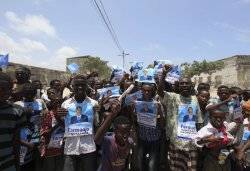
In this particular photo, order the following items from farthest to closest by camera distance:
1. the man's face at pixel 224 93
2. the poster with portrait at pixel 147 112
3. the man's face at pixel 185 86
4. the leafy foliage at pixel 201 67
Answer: the leafy foliage at pixel 201 67, the man's face at pixel 224 93, the man's face at pixel 185 86, the poster with portrait at pixel 147 112

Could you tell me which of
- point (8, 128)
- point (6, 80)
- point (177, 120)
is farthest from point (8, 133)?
point (177, 120)

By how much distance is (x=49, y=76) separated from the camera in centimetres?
2381

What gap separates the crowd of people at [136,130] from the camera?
5676mm

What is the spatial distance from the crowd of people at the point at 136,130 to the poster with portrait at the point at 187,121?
16mm

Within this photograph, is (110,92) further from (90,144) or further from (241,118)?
(241,118)

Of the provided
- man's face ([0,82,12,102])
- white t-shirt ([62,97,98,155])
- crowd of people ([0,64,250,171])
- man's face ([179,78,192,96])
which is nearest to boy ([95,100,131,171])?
crowd of people ([0,64,250,171])

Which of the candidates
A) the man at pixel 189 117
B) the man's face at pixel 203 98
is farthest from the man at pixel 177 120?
the man's face at pixel 203 98

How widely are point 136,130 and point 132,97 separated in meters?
0.58

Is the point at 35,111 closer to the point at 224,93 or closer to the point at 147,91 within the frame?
the point at 147,91

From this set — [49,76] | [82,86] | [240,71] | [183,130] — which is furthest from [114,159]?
[240,71]

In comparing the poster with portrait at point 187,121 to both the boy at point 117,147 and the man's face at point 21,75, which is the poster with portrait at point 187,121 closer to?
the boy at point 117,147

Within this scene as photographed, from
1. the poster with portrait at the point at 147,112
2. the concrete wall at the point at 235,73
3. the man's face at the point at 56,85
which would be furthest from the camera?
the concrete wall at the point at 235,73

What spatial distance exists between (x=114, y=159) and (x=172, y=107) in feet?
6.81

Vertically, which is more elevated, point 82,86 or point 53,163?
point 82,86
